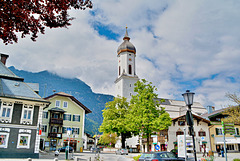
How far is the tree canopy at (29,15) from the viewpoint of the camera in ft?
17.7

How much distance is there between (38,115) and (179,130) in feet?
109

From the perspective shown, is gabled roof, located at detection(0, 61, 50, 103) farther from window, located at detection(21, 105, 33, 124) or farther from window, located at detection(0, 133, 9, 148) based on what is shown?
window, located at detection(0, 133, 9, 148)

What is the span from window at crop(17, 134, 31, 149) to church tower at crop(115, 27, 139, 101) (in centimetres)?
5375

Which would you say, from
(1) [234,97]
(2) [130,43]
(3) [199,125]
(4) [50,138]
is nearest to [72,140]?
(4) [50,138]

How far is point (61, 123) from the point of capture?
43375 millimetres

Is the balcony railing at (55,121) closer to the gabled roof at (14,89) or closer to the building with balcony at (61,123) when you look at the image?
the building with balcony at (61,123)

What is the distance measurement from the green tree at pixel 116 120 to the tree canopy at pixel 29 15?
1469 inches

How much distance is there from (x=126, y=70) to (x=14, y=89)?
58.3 m

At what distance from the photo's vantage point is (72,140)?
43719 mm

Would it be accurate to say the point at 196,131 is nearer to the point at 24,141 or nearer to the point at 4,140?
the point at 24,141

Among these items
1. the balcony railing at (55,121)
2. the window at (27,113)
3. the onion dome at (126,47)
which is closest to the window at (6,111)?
the window at (27,113)

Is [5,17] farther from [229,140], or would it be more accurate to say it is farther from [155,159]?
[229,140]

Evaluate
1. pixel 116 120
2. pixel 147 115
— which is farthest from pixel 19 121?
pixel 116 120

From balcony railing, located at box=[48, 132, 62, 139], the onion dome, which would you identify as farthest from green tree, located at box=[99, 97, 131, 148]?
the onion dome
